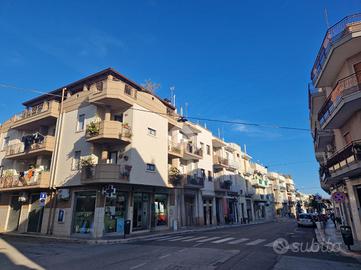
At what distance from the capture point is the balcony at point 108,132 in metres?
20.0

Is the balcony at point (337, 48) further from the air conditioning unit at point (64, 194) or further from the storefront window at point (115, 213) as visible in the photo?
the air conditioning unit at point (64, 194)

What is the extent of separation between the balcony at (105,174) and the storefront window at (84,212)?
1.79 metres

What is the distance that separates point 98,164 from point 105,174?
1.00 meters

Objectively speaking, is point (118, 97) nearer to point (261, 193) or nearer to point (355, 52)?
point (355, 52)

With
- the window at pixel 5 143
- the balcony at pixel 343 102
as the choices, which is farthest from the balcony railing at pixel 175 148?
the window at pixel 5 143

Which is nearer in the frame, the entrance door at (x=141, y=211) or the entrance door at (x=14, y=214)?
the entrance door at (x=141, y=211)

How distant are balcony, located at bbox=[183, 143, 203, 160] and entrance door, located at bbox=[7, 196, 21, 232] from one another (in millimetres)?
18896

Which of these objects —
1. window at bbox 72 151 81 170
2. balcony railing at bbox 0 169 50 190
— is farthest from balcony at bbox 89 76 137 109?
balcony railing at bbox 0 169 50 190

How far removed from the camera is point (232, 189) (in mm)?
41719

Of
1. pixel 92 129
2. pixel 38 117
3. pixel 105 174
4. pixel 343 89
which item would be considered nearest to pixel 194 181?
pixel 105 174

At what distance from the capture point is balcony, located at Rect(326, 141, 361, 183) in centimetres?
1195

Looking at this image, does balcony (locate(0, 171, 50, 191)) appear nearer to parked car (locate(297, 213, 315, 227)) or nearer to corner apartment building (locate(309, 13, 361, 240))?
corner apartment building (locate(309, 13, 361, 240))

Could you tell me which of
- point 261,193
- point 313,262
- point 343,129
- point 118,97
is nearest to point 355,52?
point 343,129

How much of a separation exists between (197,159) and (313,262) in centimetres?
2325
